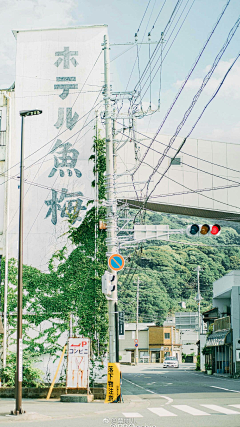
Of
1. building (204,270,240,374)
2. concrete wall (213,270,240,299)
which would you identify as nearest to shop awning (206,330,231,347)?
building (204,270,240,374)

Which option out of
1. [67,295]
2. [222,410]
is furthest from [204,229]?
[67,295]

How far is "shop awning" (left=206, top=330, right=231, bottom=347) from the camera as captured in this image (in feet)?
149

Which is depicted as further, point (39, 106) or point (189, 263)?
point (189, 263)

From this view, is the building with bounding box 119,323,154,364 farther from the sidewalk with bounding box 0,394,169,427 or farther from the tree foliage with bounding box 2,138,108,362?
the sidewalk with bounding box 0,394,169,427

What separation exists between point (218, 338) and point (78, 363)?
1296 inches

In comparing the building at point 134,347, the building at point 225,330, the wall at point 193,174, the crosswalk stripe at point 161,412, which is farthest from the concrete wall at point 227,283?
the building at point 134,347

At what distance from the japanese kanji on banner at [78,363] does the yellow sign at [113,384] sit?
1.57 m

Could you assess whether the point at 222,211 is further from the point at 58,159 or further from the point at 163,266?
the point at 163,266

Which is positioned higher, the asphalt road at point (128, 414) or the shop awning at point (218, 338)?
the asphalt road at point (128, 414)

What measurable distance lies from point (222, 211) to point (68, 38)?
46.9 ft

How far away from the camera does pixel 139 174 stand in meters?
30.3

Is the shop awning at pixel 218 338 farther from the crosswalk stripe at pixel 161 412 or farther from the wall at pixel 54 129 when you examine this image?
the crosswalk stripe at pixel 161 412

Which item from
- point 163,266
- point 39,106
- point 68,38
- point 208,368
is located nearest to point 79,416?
point 39,106

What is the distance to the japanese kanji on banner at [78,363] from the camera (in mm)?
18438
